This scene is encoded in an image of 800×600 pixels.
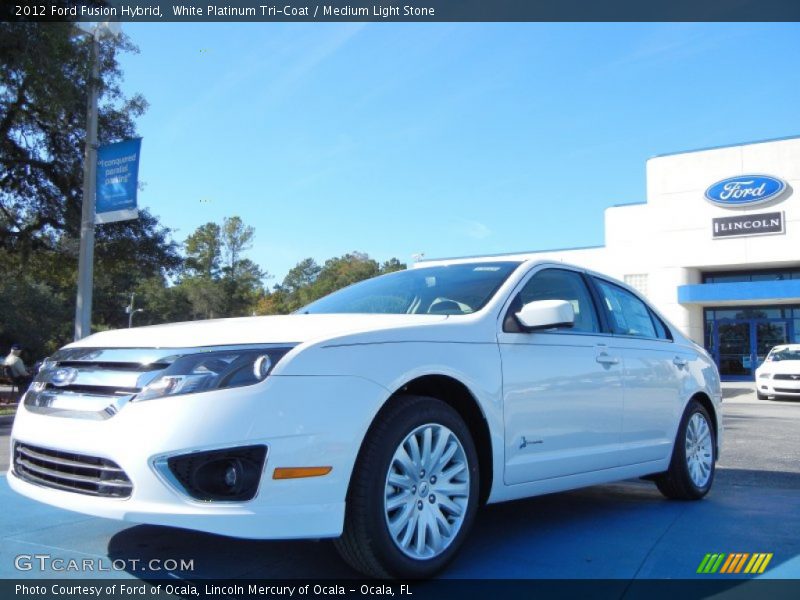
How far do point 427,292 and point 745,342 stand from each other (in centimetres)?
3034

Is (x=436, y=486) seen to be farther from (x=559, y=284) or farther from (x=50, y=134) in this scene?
(x=50, y=134)

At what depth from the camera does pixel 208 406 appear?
2.83 meters

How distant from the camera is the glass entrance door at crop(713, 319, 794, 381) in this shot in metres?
30.2

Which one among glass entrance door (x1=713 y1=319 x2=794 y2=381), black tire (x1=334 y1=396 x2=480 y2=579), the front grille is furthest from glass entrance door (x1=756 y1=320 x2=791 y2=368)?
the front grille

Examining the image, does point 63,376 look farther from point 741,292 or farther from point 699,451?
point 741,292

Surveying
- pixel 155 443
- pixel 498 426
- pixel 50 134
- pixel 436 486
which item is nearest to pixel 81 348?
pixel 155 443

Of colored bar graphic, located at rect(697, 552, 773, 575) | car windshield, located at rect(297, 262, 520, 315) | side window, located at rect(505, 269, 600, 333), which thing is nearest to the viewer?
colored bar graphic, located at rect(697, 552, 773, 575)

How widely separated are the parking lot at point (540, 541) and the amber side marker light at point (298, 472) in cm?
71

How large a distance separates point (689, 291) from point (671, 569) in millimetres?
28046

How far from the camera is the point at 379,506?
3.01m

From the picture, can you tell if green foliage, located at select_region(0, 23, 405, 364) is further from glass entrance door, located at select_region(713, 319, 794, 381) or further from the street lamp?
glass entrance door, located at select_region(713, 319, 794, 381)

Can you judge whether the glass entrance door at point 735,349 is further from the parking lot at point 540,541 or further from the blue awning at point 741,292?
the parking lot at point 540,541

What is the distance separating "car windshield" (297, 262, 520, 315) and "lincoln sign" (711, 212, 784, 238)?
1102 inches

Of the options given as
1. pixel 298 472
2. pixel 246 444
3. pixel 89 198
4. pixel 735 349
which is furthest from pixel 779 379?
pixel 246 444
